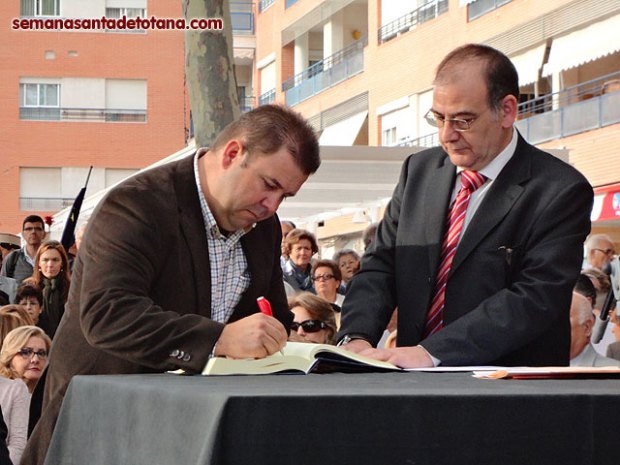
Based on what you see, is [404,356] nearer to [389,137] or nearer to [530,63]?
[530,63]

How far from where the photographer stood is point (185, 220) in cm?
366

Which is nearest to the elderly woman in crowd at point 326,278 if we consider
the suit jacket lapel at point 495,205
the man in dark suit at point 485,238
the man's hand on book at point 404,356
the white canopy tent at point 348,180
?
the white canopy tent at point 348,180

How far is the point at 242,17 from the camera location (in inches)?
1895

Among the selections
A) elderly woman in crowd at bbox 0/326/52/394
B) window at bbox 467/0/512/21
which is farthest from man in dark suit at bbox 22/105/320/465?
window at bbox 467/0/512/21

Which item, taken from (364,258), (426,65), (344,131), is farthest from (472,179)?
(344,131)

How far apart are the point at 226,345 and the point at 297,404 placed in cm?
105

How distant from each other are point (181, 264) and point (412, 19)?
30741 mm

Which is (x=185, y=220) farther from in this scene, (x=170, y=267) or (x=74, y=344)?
(x=74, y=344)

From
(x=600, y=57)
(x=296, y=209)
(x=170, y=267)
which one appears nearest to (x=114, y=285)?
(x=170, y=267)

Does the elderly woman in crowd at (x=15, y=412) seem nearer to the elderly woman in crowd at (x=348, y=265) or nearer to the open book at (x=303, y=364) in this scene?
the open book at (x=303, y=364)

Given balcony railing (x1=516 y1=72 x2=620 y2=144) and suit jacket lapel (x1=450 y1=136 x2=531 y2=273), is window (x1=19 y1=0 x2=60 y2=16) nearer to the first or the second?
balcony railing (x1=516 y1=72 x2=620 y2=144)

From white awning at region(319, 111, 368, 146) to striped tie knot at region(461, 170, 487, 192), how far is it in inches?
1276

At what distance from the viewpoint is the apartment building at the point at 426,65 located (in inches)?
970

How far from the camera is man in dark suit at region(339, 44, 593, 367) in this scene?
398 cm
